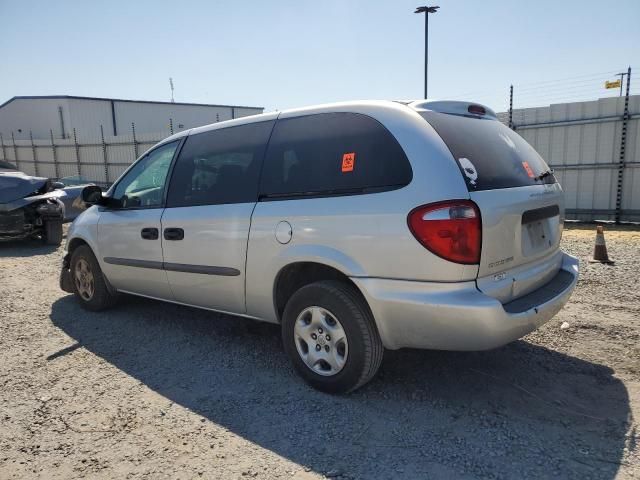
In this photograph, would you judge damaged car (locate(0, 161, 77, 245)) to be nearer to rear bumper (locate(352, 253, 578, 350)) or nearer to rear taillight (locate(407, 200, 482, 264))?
rear bumper (locate(352, 253, 578, 350))

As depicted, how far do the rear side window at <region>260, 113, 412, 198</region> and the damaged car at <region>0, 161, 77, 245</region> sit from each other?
7.52 m

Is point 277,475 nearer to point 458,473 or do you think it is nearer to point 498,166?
point 458,473

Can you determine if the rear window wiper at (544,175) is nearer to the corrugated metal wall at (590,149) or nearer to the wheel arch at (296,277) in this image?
the wheel arch at (296,277)

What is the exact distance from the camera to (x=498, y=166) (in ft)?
9.87

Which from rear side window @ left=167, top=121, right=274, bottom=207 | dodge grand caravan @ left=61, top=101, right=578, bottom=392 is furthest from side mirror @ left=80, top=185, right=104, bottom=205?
rear side window @ left=167, top=121, right=274, bottom=207

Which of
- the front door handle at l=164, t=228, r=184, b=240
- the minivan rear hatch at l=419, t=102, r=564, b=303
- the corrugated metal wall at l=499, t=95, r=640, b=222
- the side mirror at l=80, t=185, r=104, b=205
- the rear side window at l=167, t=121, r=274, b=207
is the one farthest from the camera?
the corrugated metal wall at l=499, t=95, r=640, b=222

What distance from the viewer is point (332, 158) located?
10.3 ft

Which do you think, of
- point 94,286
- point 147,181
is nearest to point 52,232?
point 94,286

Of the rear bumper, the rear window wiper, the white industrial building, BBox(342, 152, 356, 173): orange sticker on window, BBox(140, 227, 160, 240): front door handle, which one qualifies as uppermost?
the white industrial building

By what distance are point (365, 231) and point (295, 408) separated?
1201 mm

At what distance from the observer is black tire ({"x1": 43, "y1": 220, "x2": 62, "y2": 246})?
9438 millimetres

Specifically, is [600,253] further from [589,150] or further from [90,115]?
[90,115]

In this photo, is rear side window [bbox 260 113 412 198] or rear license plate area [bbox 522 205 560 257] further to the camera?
rear license plate area [bbox 522 205 560 257]

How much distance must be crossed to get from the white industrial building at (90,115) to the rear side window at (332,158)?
32.8 m
